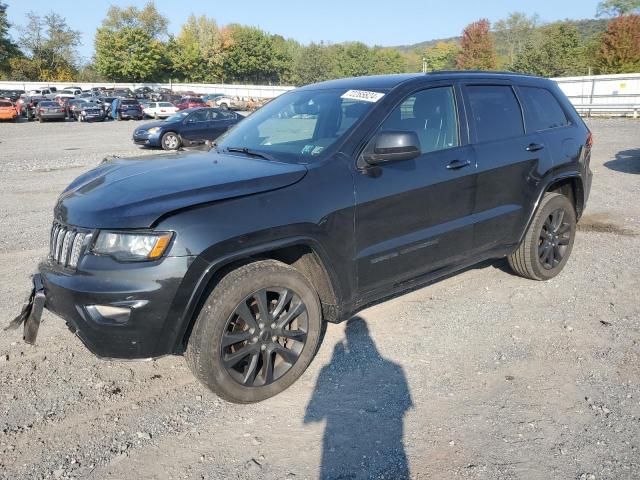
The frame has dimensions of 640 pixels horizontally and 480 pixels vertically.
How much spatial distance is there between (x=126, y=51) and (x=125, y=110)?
5064 cm

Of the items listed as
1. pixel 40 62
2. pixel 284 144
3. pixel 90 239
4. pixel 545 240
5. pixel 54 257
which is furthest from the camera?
pixel 40 62

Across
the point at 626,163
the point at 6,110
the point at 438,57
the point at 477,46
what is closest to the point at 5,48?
the point at 6,110

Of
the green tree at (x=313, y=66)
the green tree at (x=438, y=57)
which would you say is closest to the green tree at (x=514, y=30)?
the green tree at (x=438, y=57)

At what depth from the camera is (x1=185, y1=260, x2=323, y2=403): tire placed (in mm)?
3008

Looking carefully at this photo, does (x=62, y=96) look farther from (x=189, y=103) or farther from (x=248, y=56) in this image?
(x=248, y=56)

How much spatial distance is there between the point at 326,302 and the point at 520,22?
10716 cm

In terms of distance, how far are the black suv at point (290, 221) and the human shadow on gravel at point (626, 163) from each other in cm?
784

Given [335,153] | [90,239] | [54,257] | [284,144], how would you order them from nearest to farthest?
[90,239] < [54,257] < [335,153] < [284,144]

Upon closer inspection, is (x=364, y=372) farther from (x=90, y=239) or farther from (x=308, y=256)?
(x=90, y=239)

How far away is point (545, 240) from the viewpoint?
5.05 m

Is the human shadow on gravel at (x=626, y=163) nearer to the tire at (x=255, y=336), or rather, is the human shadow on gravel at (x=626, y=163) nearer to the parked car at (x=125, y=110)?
the tire at (x=255, y=336)

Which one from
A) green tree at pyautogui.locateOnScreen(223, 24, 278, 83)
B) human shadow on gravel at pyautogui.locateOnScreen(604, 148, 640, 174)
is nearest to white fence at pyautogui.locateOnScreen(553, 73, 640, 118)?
human shadow on gravel at pyautogui.locateOnScreen(604, 148, 640, 174)

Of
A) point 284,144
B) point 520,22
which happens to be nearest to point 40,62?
point 520,22

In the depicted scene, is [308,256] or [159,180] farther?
[308,256]
